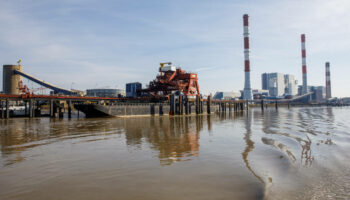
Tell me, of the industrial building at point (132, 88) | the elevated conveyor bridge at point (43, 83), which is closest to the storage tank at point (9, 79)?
the elevated conveyor bridge at point (43, 83)

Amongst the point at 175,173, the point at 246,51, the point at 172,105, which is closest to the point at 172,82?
the point at 172,105

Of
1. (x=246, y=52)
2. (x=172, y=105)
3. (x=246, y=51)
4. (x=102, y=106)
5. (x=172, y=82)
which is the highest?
(x=246, y=51)

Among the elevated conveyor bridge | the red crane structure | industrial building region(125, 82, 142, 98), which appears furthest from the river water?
industrial building region(125, 82, 142, 98)

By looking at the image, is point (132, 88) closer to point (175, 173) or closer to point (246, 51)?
point (246, 51)

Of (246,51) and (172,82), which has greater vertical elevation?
(246,51)

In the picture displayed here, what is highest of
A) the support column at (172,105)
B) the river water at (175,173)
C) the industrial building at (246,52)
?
the industrial building at (246,52)

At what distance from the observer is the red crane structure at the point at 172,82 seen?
7331cm

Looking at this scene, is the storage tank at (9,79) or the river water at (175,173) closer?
the river water at (175,173)

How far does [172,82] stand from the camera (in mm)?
73250

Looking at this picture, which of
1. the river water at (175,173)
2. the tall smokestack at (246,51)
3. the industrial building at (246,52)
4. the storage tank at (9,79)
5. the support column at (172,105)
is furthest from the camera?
the industrial building at (246,52)

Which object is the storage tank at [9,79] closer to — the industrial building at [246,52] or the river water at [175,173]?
the river water at [175,173]

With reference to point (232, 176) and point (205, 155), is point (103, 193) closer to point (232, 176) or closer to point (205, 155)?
point (232, 176)

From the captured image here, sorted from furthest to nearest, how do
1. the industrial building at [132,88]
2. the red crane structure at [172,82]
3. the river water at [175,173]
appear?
the industrial building at [132,88], the red crane structure at [172,82], the river water at [175,173]

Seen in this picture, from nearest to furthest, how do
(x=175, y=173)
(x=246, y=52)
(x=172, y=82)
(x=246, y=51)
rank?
1. (x=175, y=173)
2. (x=172, y=82)
3. (x=246, y=51)
4. (x=246, y=52)
